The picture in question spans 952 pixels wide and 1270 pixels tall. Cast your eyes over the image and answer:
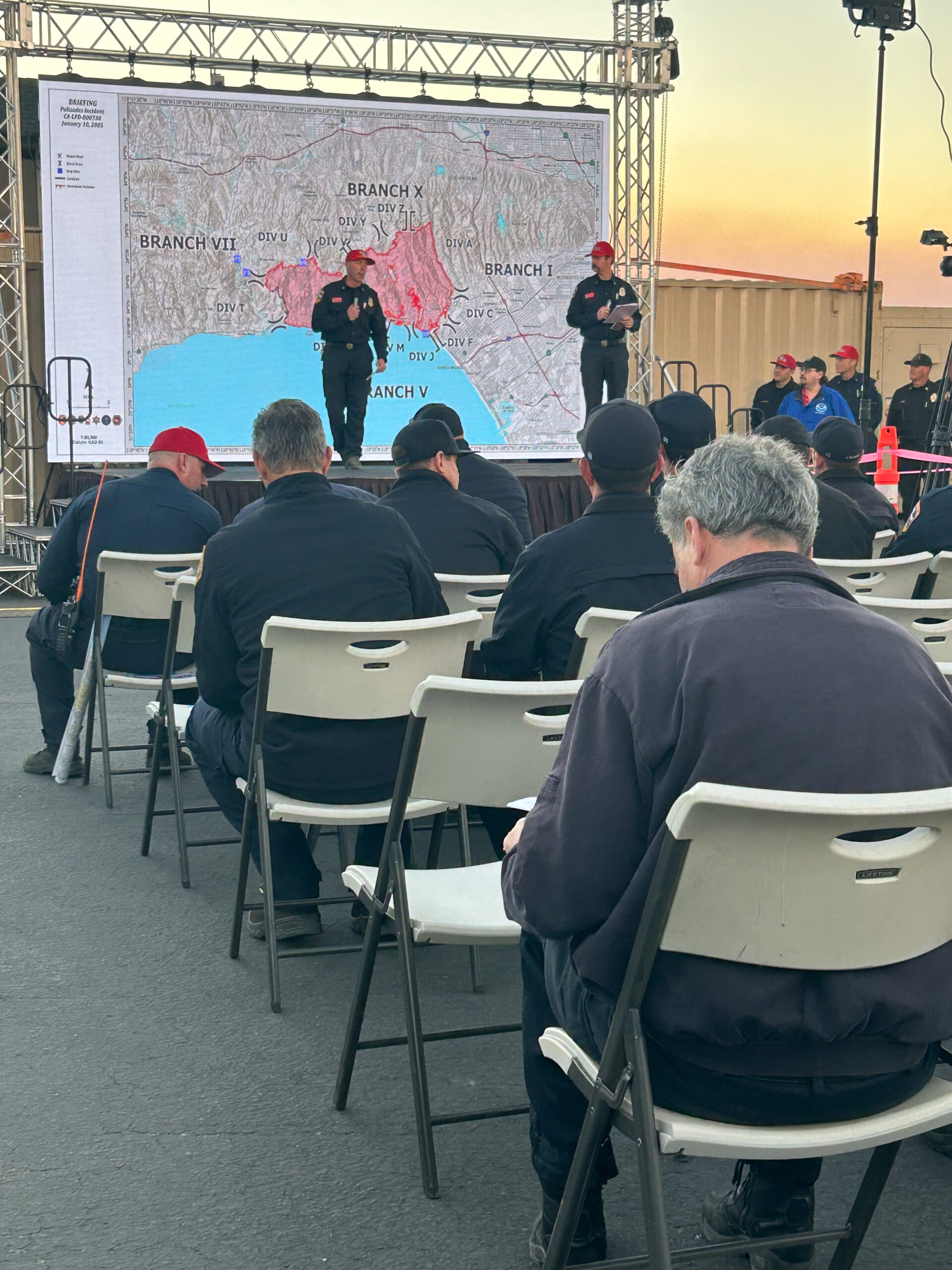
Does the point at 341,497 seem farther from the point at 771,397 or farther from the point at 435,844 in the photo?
the point at 771,397

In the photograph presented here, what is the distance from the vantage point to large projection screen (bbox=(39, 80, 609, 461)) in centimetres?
973

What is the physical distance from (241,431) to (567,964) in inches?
361

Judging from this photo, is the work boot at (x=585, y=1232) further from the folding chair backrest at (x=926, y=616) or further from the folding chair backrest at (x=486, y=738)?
the folding chair backrest at (x=926, y=616)

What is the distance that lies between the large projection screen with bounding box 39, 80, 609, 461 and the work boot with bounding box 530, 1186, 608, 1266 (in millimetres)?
8873

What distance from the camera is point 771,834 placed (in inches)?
51.5

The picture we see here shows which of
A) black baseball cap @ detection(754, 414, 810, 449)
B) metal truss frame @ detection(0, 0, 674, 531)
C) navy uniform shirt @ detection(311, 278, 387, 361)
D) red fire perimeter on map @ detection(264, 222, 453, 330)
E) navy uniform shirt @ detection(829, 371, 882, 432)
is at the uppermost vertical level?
metal truss frame @ detection(0, 0, 674, 531)

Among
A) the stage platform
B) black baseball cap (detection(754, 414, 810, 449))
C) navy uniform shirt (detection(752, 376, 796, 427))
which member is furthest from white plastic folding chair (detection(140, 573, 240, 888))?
navy uniform shirt (detection(752, 376, 796, 427))

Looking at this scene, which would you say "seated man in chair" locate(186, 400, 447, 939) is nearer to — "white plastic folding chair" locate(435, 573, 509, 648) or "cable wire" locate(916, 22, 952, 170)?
"white plastic folding chair" locate(435, 573, 509, 648)

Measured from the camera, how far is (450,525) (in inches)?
166

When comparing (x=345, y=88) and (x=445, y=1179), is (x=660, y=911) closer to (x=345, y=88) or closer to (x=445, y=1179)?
(x=445, y=1179)

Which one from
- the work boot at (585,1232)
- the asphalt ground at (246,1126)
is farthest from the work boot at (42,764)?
the work boot at (585,1232)

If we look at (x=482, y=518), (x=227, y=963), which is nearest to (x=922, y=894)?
(x=227, y=963)

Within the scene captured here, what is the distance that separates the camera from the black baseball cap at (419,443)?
4.29 m

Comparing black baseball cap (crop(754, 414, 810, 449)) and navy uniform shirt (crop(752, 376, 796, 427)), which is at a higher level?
navy uniform shirt (crop(752, 376, 796, 427))
